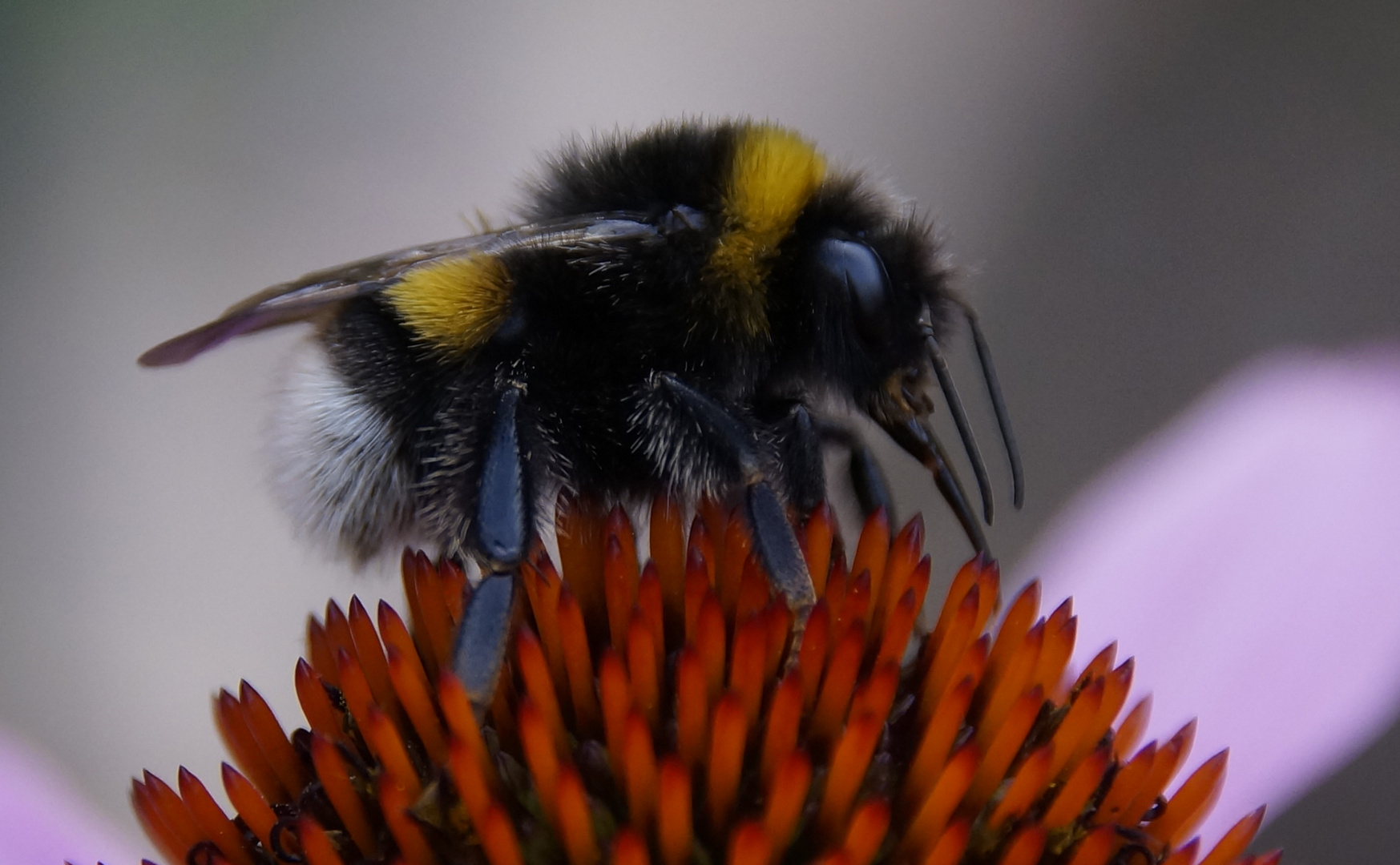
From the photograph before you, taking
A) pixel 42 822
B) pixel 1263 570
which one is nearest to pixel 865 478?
pixel 1263 570

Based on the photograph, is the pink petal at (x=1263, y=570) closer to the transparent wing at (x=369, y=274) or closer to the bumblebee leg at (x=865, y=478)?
the bumblebee leg at (x=865, y=478)

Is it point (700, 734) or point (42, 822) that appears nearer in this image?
point (700, 734)

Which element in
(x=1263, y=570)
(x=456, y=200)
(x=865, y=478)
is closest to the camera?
(x=865, y=478)

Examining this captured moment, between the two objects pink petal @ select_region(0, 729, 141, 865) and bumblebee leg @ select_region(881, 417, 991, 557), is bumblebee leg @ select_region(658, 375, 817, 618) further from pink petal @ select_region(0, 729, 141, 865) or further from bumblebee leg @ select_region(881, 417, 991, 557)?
pink petal @ select_region(0, 729, 141, 865)

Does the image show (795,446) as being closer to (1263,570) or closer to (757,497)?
(757,497)

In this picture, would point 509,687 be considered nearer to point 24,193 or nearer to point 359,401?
point 359,401

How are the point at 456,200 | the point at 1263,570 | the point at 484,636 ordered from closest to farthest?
the point at 484,636, the point at 1263,570, the point at 456,200

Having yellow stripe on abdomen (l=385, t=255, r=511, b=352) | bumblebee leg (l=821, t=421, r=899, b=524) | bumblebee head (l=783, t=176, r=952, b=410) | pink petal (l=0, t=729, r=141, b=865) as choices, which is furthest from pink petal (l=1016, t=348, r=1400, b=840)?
pink petal (l=0, t=729, r=141, b=865)
